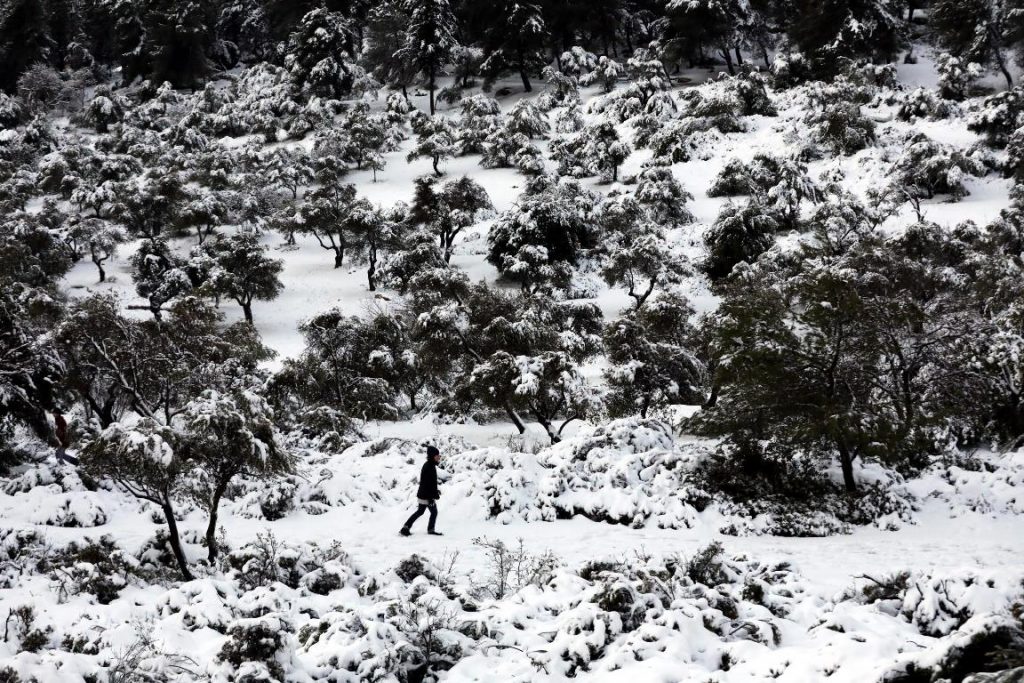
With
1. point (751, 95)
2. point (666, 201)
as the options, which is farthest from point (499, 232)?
point (751, 95)

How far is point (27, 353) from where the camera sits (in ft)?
39.5

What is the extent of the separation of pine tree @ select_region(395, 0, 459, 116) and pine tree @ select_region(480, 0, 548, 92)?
358 centimetres

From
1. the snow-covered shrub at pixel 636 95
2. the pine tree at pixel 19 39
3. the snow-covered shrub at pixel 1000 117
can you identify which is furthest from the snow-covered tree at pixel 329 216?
the pine tree at pixel 19 39

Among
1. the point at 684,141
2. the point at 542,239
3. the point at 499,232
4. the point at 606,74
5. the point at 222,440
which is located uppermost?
the point at 606,74

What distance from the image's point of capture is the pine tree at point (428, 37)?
5306 centimetres

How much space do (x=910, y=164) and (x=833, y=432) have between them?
25927 mm

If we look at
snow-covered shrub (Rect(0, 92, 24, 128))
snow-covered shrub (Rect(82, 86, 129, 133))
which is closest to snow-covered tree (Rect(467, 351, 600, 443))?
snow-covered shrub (Rect(82, 86, 129, 133))

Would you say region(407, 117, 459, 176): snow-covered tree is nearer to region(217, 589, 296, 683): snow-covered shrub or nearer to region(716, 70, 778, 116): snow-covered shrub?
region(716, 70, 778, 116): snow-covered shrub

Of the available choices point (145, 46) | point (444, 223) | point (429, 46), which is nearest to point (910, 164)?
point (444, 223)

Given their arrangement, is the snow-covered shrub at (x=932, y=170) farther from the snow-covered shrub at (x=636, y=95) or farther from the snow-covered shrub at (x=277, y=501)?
the snow-covered shrub at (x=277, y=501)

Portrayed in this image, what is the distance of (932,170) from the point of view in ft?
97.7

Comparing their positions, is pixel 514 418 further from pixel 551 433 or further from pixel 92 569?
pixel 92 569

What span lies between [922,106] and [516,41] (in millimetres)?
30630

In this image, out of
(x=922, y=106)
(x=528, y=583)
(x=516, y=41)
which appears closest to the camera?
(x=528, y=583)
